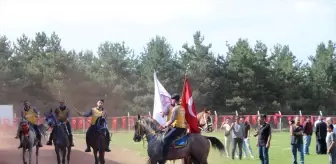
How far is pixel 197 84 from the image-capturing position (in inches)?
2859

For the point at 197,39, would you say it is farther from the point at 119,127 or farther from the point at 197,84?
the point at 119,127

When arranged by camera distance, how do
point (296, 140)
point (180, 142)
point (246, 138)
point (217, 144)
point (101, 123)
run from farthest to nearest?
point (246, 138)
point (296, 140)
point (101, 123)
point (217, 144)
point (180, 142)

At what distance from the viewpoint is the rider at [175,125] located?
16375 millimetres

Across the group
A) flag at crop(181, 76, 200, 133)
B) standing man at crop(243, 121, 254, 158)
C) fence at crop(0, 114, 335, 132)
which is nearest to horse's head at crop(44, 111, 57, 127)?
flag at crop(181, 76, 200, 133)

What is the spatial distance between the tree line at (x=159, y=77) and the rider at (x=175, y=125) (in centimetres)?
5126

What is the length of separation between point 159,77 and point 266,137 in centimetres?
5311

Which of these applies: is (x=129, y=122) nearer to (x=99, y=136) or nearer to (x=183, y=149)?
(x=99, y=136)

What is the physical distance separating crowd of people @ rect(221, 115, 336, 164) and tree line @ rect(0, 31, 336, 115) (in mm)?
40960

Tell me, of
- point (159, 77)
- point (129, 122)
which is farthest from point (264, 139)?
point (159, 77)

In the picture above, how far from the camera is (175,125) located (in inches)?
655

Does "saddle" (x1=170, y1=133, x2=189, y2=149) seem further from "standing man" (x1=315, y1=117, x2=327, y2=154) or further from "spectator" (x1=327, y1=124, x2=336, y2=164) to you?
"standing man" (x1=315, y1=117, x2=327, y2=154)

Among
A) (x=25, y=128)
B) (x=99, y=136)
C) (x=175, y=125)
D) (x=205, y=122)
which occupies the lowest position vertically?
(x=99, y=136)

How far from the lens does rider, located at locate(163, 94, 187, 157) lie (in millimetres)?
16375

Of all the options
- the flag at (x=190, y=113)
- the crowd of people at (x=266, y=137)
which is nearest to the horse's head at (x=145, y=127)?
the flag at (x=190, y=113)
